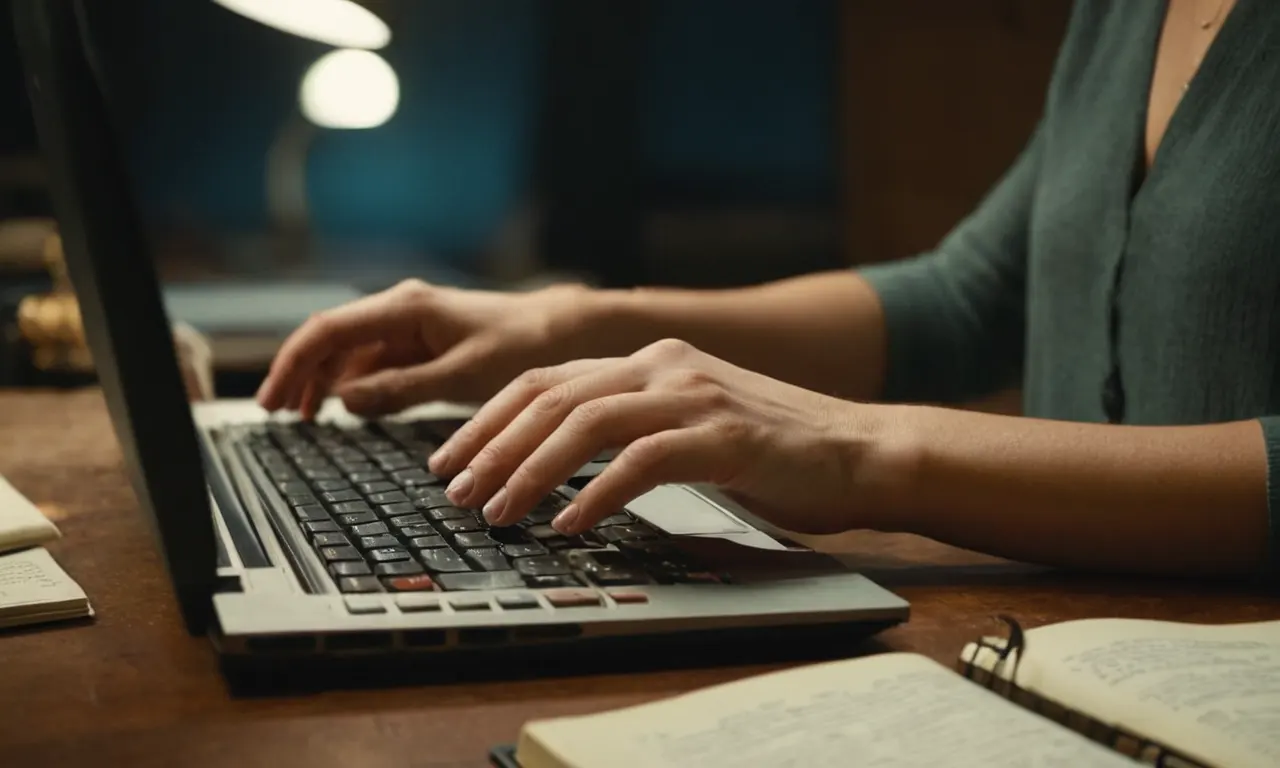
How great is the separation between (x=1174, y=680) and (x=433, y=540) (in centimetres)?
31

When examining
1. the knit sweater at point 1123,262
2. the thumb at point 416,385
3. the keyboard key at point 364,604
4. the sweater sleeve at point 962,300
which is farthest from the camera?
the sweater sleeve at point 962,300

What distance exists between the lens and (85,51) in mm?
551

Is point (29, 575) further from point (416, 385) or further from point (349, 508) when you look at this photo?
point (416, 385)

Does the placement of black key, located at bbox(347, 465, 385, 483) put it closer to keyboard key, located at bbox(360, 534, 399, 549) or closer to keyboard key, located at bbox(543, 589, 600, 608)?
keyboard key, located at bbox(360, 534, 399, 549)

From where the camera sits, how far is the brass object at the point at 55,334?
1353mm

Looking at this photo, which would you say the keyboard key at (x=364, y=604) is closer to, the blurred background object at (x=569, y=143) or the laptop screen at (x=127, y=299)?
the laptop screen at (x=127, y=299)

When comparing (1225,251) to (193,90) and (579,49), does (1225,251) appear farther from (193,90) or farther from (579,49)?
(193,90)

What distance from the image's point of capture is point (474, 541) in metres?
0.64

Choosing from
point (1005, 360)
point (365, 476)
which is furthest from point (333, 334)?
point (1005, 360)

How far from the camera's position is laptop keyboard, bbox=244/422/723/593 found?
0.58 m

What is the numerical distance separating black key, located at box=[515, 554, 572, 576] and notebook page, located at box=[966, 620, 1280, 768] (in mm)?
192

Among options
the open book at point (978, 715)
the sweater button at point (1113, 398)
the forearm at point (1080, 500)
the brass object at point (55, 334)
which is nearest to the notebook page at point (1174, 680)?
the open book at point (978, 715)

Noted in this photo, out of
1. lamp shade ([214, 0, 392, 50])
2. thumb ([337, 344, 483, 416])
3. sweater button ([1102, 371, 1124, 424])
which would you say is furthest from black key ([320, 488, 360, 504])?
lamp shade ([214, 0, 392, 50])

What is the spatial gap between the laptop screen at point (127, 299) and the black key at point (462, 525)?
0.13m
